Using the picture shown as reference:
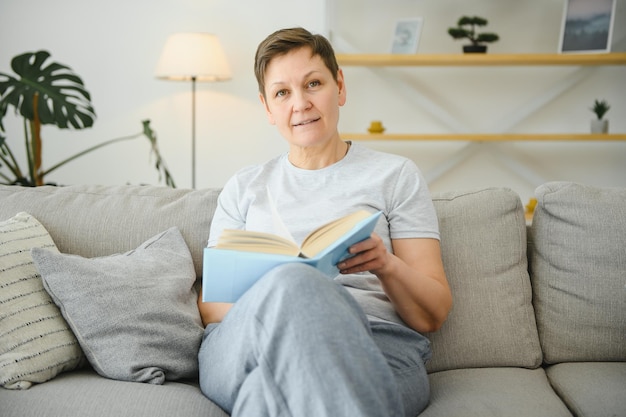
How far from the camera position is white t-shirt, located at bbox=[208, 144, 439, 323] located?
1679 millimetres

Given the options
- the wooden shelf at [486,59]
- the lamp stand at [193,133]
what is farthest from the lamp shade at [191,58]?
the wooden shelf at [486,59]

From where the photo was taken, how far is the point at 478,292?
181cm

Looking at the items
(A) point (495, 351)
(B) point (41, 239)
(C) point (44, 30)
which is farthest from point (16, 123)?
(A) point (495, 351)

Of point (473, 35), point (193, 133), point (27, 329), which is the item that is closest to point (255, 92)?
point (193, 133)

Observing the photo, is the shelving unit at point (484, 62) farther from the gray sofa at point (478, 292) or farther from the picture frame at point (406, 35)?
the gray sofa at point (478, 292)

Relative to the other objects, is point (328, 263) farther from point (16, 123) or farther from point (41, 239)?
point (16, 123)

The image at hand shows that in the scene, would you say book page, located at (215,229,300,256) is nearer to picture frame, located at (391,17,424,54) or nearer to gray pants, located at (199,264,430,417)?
gray pants, located at (199,264,430,417)

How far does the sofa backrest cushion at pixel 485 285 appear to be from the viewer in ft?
5.82

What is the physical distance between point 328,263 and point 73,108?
2067 millimetres

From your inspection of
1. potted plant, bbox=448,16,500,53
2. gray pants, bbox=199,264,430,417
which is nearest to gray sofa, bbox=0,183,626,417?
gray pants, bbox=199,264,430,417

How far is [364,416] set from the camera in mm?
1133

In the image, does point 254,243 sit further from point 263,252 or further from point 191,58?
point 191,58

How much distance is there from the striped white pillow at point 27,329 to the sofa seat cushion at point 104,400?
35mm

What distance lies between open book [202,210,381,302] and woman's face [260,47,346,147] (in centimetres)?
46
